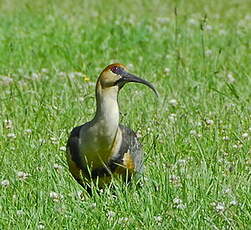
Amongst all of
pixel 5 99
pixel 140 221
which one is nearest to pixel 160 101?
pixel 5 99

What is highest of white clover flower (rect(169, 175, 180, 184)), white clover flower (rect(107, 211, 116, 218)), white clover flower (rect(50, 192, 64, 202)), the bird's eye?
the bird's eye

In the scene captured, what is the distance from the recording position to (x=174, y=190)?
5496mm

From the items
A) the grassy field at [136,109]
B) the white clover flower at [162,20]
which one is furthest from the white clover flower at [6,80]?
the white clover flower at [162,20]

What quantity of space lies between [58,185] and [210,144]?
5.01 feet

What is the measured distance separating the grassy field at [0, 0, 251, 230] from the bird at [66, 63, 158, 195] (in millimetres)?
141

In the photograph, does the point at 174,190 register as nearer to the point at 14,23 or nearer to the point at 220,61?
the point at 220,61

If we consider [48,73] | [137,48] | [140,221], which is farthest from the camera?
[137,48]

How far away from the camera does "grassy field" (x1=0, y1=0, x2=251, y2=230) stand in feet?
17.3

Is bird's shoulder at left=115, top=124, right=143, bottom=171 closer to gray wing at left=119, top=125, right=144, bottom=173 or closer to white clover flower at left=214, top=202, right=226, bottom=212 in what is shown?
gray wing at left=119, top=125, right=144, bottom=173

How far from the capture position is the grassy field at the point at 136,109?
528 cm

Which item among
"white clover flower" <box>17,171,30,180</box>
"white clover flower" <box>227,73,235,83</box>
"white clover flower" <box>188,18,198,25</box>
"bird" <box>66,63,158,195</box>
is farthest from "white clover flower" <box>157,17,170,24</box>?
"white clover flower" <box>17,171,30,180</box>

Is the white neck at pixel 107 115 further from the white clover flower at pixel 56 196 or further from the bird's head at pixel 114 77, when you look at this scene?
the white clover flower at pixel 56 196

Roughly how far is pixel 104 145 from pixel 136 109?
2031mm

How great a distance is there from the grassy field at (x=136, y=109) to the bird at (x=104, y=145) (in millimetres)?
141
